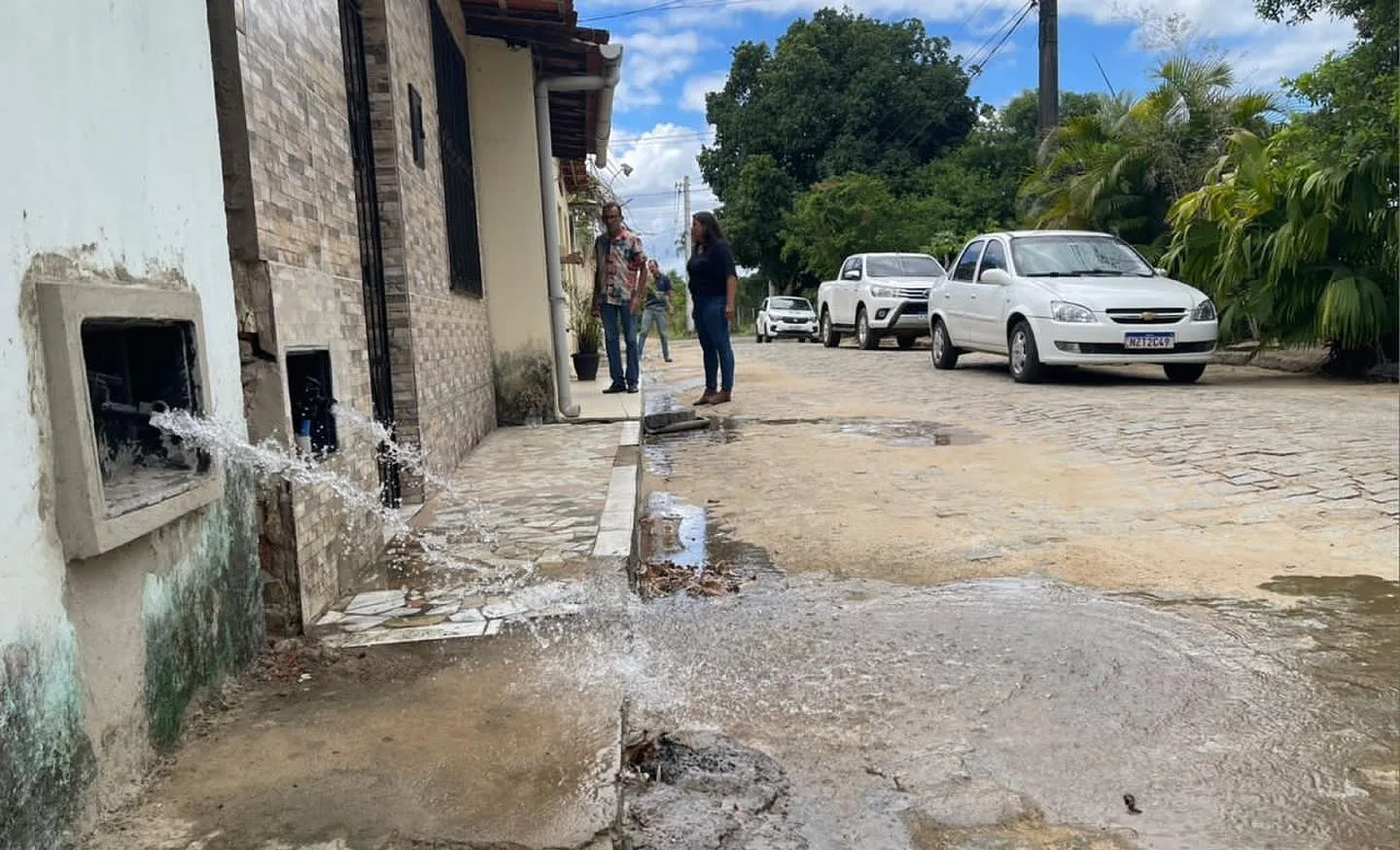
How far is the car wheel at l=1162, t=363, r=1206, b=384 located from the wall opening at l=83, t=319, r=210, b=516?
9.55 m

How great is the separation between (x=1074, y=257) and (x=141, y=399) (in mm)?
10200

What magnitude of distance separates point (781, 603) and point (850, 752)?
1.19 metres

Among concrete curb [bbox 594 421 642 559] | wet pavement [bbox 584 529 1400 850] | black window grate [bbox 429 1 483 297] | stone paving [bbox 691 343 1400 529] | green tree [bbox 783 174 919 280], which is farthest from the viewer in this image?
green tree [bbox 783 174 919 280]

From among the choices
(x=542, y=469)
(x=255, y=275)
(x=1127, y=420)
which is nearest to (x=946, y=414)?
(x=1127, y=420)

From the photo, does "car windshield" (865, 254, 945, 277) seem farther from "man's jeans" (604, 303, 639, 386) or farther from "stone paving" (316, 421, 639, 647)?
"stone paving" (316, 421, 639, 647)

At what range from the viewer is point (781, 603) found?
3.80 meters

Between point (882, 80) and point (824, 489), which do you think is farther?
point (882, 80)

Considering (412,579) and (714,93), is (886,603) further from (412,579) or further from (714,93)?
(714,93)

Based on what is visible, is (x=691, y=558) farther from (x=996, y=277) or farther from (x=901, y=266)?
(x=901, y=266)

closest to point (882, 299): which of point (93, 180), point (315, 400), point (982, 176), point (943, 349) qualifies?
point (943, 349)

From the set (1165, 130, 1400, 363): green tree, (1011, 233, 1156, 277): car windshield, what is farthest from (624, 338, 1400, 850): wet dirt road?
(1011, 233, 1156, 277): car windshield

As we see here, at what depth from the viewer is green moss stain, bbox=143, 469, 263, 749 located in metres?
2.24

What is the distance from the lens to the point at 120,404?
2348mm

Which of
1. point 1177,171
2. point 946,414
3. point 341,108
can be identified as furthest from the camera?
point 1177,171
